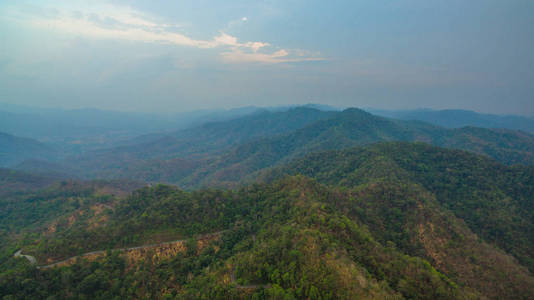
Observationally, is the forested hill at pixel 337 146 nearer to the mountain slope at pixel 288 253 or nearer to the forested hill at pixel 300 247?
the forested hill at pixel 300 247

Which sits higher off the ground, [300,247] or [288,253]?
[300,247]

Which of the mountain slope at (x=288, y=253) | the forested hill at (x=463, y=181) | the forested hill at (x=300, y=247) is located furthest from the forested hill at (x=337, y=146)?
the mountain slope at (x=288, y=253)

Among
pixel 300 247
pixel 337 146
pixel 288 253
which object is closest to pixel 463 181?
pixel 300 247

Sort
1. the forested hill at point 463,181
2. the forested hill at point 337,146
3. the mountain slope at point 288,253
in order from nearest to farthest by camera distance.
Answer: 1. the mountain slope at point 288,253
2. the forested hill at point 463,181
3. the forested hill at point 337,146

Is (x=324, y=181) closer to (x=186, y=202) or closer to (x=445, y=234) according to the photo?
(x=445, y=234)

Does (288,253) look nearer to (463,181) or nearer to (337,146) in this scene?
(463,181)

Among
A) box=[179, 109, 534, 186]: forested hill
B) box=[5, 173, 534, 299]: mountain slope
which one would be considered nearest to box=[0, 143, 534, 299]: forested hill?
box=[5, 173, 534, 299]: mountain slope

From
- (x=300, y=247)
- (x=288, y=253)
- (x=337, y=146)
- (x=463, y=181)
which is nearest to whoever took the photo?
(x=288, y=253)

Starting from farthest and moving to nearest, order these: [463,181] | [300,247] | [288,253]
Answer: [463,181]
[300,247]
[288,253]

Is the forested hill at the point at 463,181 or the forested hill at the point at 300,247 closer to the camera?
the forested hill at the point at 300,247

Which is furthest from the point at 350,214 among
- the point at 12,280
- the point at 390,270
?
the point at 12,280
